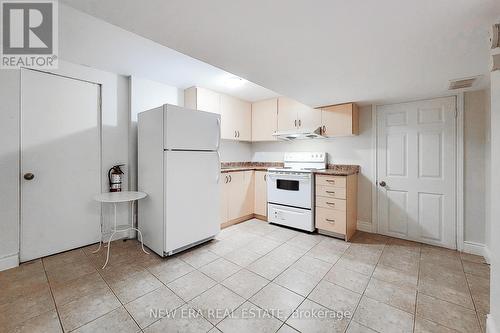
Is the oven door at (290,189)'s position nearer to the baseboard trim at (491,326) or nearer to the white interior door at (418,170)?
the white interior door at (418,170)

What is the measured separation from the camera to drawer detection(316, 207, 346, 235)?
2912 mm

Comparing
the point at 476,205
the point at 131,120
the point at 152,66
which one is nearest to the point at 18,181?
the point at 131,120

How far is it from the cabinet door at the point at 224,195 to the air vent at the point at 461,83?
304cm

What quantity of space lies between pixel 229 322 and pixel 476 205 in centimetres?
322

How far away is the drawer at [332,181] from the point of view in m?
2.93

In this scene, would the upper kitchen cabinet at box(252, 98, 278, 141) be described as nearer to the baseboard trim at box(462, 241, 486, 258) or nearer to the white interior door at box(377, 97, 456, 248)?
the white interior door at box(377, 97, 456, 248)

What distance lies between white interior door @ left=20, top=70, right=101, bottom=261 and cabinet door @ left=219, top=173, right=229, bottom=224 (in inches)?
66.4

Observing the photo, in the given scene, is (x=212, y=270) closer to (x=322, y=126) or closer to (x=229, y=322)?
(x=229, y=322)

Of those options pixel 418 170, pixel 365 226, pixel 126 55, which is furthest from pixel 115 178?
pixel 418 170

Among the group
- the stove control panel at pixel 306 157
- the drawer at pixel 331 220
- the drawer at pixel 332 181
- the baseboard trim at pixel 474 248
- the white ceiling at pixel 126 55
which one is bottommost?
the baseboard trim at pixel 474 248

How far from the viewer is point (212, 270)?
2.15 metres

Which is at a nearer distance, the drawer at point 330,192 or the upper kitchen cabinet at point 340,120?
the drawer at point 330,192

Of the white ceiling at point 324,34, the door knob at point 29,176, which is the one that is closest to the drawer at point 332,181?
the white ceiling at point 324,34

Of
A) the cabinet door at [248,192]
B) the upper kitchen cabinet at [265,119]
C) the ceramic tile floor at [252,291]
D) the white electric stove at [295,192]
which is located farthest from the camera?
the upper kitchen cabinet at [265,119]
